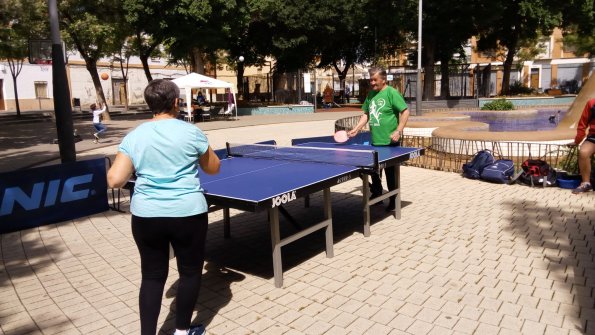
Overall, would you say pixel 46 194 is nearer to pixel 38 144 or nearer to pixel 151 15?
pixel 38 144

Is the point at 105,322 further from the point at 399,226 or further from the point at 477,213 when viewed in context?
the point at 477,213

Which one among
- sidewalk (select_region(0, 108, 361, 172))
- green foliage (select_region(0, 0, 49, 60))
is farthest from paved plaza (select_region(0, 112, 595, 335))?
green foliage (select_region(0, 0, 49, 60))

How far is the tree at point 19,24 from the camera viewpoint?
17.7 metres

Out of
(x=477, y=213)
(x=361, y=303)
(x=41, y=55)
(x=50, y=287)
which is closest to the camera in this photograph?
(x=361, y=303)

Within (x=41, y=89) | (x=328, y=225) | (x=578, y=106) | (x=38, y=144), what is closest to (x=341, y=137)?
(x=328, y=225)

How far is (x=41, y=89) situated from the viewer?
43969mm

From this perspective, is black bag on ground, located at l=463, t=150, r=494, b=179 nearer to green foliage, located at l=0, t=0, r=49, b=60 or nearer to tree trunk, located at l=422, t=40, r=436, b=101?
Answer: green foliage, located at l=0, t=0, r=49, b=60

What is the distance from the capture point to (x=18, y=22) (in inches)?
852

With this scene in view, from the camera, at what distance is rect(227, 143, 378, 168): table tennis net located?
18.2ft

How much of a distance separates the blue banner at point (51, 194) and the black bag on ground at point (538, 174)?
7.24 m

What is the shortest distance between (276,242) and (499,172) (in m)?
5.93

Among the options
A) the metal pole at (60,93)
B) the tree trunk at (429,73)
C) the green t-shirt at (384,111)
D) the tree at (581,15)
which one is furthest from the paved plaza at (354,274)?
the tree at (581,15)

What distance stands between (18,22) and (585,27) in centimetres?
3451

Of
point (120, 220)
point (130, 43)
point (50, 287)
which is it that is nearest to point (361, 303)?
point (50, 287)
